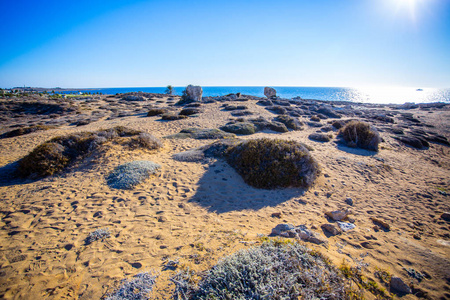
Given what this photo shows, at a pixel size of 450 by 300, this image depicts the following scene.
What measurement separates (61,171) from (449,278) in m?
11.3

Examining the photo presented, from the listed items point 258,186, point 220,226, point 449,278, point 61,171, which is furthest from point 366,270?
point 61,171

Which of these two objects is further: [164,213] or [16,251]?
[164,213]

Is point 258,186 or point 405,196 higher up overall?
point 258,186

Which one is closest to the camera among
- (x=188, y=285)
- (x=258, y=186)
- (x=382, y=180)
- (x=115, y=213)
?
(x=188, y=285)

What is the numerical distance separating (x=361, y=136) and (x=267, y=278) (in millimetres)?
13266

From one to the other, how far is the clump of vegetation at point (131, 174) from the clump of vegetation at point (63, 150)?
7.51 ft

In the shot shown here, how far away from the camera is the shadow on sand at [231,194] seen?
5.36 metres

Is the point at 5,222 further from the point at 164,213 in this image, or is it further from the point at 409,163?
the point at 409,163

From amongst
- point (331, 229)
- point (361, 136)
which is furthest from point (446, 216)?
point (361, 136)

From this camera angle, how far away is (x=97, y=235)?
12.8 feet

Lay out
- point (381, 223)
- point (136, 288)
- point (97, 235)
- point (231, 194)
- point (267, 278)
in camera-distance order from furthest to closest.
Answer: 1. point (231, 194)
2. point (381, 223)
3. point (97, 235)
4. point (136, 288)
5. point (267, 278)

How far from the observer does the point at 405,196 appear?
6695mm

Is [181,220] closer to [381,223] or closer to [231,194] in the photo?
[231,194]

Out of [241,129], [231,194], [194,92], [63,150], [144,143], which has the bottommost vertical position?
[231,194]
